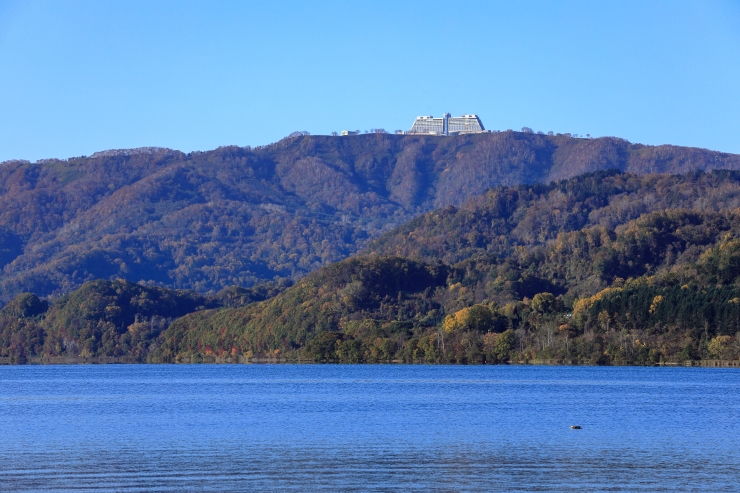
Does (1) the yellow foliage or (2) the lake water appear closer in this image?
(2) the lake water

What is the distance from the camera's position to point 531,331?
469 ft

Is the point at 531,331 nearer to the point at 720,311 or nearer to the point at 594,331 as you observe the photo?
the point at 594,331

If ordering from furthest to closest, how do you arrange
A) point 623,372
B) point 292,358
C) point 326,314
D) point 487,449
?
point 326,314, point 292,358, point 623,372, point 487,449

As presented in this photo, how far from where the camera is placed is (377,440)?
44938 mm

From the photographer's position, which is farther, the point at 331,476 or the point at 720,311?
the point at 720,311

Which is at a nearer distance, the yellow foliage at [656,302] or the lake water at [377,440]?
the lake water at [377,440]

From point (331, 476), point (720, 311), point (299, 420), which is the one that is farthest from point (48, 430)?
point (720, 311)

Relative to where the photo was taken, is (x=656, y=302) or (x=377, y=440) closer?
→ (x=377, y=440)

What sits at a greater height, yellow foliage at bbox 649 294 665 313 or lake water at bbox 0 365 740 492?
yellow foliage at bbox 649 294 665 313

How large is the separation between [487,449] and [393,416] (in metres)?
15.7

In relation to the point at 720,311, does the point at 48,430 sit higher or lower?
lower

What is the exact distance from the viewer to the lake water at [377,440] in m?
34.1

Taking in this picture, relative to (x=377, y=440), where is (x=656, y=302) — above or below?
above

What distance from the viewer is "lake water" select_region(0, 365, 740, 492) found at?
34062mm
